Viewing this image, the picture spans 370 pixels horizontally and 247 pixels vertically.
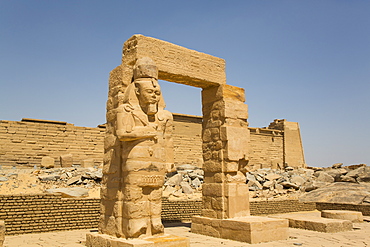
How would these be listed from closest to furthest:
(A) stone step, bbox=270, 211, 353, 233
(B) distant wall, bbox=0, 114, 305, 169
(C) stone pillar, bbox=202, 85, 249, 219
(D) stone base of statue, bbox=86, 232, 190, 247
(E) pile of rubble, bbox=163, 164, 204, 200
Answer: (D) stone base of statue, bbox=86, 232, 190, 247 → (C) stone pillar, bbox=202, 85, 249, 219 → (A) stone step, bbox=270, 211, 353, 233 → (E) pile of rubble, bbox=163, 164, 204, 200 → (B) distant wall, bbox=0, 114, 305, 169

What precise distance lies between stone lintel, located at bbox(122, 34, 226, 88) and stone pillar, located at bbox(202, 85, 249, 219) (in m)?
0.41

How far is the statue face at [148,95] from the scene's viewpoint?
239 inches

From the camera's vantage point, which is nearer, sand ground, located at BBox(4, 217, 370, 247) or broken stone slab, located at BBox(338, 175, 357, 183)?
sand ground, located at BBox(4, 217, 370, 247)

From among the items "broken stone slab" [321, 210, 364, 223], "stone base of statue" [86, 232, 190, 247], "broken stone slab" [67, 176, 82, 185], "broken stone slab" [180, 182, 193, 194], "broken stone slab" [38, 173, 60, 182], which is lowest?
"broken stone slab" [321, 210, 364, 223]

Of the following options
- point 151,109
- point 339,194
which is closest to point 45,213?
point 151,109

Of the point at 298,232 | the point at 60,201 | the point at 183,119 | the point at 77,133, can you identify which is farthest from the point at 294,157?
the point at 60,201

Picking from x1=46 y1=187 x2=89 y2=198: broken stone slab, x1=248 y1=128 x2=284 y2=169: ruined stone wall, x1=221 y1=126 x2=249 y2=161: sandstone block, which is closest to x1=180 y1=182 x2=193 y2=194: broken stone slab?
x1=46 y1=187 x2=89 y2=198: broken stone slab

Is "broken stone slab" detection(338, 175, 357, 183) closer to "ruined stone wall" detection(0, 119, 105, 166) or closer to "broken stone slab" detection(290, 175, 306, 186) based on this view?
"broken stone slab" detection(290, 175, 306, 186)

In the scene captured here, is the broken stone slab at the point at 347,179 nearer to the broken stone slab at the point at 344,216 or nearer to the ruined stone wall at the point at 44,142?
the broken stone slab at the point at 344,216

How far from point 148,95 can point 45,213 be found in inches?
167

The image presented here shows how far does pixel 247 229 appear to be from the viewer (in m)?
6.80

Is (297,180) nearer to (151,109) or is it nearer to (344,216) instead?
(344,216)

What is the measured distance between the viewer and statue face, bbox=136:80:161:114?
6066mm

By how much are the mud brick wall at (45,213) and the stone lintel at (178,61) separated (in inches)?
146
